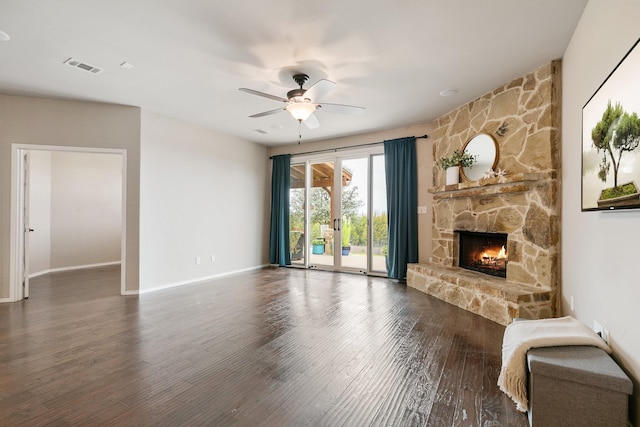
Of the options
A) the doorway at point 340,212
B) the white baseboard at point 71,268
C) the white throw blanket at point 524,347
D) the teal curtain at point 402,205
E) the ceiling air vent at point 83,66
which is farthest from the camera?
the doorway at point 340,212

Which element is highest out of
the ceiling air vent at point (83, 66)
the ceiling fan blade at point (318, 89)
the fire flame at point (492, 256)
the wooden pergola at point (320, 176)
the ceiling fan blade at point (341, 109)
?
the ceiling air vent at point (83, 66)

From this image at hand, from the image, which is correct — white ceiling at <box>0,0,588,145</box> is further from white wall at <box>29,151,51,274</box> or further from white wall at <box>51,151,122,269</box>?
white wall at <box>51,151,122,269</box>

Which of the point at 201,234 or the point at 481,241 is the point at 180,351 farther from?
the point at 481,241

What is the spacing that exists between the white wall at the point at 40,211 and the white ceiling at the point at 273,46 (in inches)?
113

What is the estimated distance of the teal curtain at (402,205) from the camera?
5.56m

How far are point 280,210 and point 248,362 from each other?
4.78 m

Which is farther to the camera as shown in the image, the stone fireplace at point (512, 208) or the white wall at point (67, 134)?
the white wall at point (67, 134)

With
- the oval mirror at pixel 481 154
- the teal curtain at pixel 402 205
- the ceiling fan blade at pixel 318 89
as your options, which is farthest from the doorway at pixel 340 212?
the ceiling fan blade at pixel 318 89

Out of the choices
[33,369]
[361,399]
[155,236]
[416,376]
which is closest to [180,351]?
[33,369]

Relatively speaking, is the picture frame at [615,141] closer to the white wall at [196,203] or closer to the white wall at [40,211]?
the white wall at [196,203]

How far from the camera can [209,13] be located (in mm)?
2486

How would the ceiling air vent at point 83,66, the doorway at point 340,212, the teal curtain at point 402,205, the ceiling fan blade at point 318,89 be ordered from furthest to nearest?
the doorway at point 340,212
the teal curtain at point 402,205
the ceiling air vent at point 83,66
the ceiling fan blade at point 318,89

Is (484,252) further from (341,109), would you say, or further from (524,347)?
(341,109)

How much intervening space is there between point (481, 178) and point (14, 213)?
6.58 m
